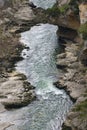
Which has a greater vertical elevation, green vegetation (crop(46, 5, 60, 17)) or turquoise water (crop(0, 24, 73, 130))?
green vegetation (crop(46, 5, 60, 17))

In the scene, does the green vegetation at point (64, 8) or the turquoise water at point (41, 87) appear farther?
the green vegetation at point (64, 8)

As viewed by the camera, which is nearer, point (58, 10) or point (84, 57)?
point (84, 57)

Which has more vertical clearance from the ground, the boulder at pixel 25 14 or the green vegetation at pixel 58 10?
the green vegetation at pixel 58 10

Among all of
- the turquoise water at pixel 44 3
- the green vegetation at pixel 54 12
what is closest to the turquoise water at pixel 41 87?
the green vegetation at pixel 54 12

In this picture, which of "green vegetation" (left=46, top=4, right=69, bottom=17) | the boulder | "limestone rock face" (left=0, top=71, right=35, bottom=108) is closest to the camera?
"limestone rock face" (left=0, top=71, right=35, bottom=108)

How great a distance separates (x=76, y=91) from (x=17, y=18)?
117ft

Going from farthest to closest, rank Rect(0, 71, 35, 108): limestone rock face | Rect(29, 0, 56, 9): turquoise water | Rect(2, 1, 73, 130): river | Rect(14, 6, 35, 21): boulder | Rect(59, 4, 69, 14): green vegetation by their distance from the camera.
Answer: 1. Rect(29, 0, 56, 9): turquoise water
2. Rect(14, 6, 35, 21): boulder
3. Rect(59, 4, 69, 14): green vegetation
4. Rect(0, 71, 35, 108): limestone rock face
5. Rect(2, 1, 73, 130): river

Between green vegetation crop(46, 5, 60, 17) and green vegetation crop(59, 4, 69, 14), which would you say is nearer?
green vegetation crop(59, 4, 69, 14)

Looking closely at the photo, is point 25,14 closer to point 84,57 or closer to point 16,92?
point 84,57

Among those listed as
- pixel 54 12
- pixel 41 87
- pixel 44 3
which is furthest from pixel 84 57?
pixel 44 3

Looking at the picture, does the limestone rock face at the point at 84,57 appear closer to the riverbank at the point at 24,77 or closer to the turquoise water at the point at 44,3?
the riverbank at the point at 24,77

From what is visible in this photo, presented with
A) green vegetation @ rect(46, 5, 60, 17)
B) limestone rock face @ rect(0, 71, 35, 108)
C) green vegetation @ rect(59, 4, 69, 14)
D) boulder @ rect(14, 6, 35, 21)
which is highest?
green vegetation @ rect(59, 4, 69, 14)

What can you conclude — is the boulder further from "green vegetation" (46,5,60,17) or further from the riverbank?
"green vegetation" (46,5,60,17)

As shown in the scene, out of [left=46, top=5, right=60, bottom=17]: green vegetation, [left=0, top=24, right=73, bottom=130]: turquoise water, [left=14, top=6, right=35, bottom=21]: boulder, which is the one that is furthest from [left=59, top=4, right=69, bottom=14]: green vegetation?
[left=14, top=6, right=35, bottom=21]: boulder
